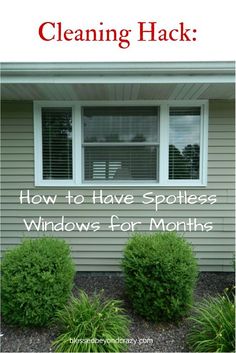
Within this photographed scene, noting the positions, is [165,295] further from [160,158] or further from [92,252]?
[160,158]

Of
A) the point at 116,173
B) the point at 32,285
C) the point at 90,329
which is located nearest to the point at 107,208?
the point at 116,173

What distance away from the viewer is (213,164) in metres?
4.00

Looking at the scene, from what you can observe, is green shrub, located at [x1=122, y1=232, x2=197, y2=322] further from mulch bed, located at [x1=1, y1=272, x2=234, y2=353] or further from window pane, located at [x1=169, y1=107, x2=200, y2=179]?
window pane, located at [x1=169, y1=107, x2=200, y2=179]

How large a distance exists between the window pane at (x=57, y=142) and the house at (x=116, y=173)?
1 cm

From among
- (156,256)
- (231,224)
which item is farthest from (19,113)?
(231,224)

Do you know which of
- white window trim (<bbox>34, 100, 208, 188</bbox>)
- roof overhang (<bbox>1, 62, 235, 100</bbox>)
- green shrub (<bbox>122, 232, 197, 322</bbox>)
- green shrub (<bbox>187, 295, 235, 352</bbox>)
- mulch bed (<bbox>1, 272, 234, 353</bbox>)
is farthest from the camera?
white window trim (<bbox>34, 100, 208, 188</bbox>)

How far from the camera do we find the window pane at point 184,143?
3.98m

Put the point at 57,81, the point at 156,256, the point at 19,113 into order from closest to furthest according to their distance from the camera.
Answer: the point at 156,256 → the point at 57,81 → the point at 19,113

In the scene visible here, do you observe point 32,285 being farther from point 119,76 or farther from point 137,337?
point 119,76

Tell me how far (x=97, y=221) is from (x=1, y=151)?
169 centimetres

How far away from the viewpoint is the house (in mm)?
3967

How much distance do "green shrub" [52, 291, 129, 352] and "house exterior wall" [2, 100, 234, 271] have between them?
51.5 inches

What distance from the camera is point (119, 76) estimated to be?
3152 mm

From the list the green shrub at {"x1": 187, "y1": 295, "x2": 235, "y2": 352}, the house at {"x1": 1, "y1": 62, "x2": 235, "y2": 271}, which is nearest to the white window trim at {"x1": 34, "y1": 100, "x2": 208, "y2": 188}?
the house at {"x1": 1, "y1": 62, "x2": 235, "y2": 271}
